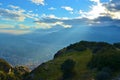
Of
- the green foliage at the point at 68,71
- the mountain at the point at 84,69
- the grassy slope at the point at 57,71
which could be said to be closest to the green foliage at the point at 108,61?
the mountain at the point at 84,69

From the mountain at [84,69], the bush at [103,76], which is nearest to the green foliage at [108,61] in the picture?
the mountain at [84,69]

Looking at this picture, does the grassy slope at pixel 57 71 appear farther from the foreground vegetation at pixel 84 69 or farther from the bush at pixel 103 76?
the bush at pixel 103 76

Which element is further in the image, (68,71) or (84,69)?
(84,69)

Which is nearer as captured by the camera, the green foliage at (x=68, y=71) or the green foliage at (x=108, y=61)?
the green foliage at (x=108, y=61)

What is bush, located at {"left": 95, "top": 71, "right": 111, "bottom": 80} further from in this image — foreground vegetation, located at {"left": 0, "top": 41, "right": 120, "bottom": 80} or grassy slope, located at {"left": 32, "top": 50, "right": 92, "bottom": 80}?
grassy slope, located at {"left": 32, "top": 50, "right": 92, "bottom": 80}

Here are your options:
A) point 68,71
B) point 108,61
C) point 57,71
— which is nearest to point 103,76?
point 108,61

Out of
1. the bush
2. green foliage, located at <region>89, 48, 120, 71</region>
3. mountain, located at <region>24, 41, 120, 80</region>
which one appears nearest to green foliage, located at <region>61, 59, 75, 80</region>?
mountain, located at <region>24, 41, 120, 80</region>

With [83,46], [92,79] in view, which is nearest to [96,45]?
[83,46]

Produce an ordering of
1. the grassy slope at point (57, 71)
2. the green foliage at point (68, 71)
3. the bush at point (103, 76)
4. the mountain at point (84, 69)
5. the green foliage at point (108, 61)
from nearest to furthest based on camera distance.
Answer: the bush at point (103, 76), the mountain at point (84, 69), the green foliage at point (108, 61), the grassy slope at point (57, 71), the green foliage at point (68, 71)

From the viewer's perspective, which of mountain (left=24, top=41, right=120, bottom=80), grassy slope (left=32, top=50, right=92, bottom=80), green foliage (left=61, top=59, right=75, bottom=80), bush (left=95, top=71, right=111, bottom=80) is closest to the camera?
bush (left=95, top=71, right=111, bottom=80)

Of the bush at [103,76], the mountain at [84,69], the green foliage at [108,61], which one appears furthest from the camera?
the green foliage at [108,61]

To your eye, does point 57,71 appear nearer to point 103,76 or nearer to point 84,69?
point 84,69

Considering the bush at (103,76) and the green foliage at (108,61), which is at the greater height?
the green foliage at (108,61)

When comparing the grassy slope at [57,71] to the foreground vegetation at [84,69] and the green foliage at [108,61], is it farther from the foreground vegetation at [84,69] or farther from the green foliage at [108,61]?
the green foliage at [108,61]
